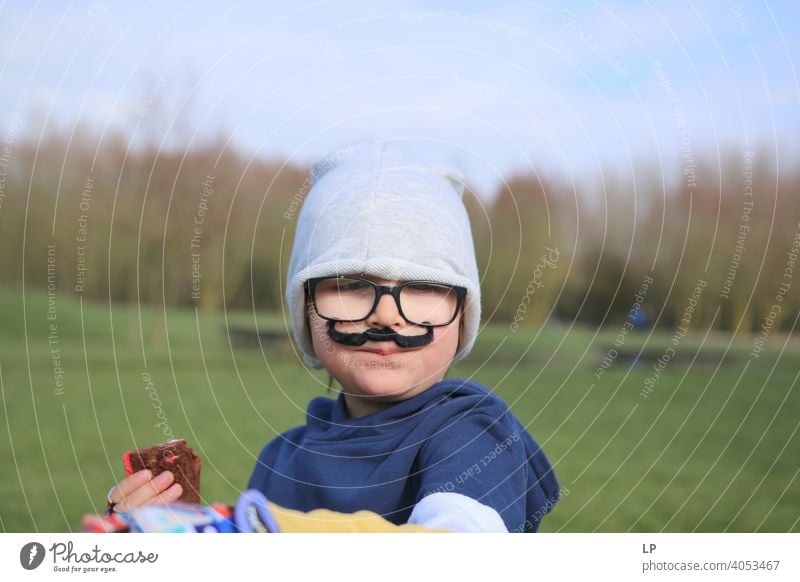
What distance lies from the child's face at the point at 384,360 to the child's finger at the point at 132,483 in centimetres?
24

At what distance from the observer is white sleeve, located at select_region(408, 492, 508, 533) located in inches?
35.2

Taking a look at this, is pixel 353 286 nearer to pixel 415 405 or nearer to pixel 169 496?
pixel 415 405

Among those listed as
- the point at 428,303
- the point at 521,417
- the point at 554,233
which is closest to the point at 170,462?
the point at 428,303

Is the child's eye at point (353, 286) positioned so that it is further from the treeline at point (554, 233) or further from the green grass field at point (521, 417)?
the green grass field at point (521, 417)

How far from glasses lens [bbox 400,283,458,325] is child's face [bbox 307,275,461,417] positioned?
0.01 meters

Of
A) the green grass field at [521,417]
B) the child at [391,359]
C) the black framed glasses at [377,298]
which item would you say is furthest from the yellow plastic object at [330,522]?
the green grass field at [521,417]

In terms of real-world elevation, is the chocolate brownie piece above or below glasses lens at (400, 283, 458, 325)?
below

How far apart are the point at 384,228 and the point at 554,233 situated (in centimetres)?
70

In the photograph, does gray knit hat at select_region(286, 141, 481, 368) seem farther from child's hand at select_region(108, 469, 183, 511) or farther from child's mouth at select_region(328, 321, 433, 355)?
child's hand at select_region(108, 469, 183, 511)

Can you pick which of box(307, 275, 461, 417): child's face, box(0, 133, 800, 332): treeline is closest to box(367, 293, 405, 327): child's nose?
box(307, 275, 461, 417): child's face

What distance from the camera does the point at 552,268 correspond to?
171cm
